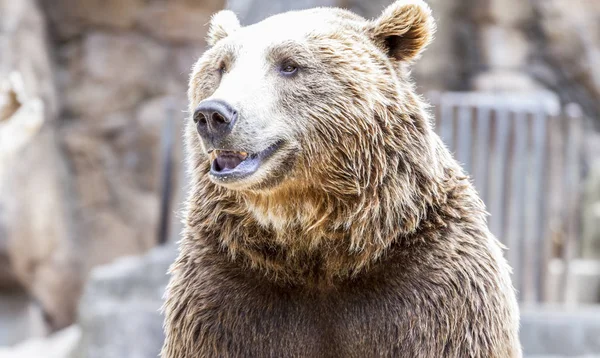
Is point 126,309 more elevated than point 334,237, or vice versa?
point 334,237

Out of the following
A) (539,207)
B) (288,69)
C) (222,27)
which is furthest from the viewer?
(539,207)

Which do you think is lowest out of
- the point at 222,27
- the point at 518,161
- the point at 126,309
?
the point at 126,309

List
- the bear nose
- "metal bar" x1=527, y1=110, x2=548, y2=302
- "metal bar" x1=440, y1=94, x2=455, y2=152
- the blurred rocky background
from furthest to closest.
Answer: the blurred rocky background, "metal bar" x1=527, y1=110, x2=548, y2=302, "metal bar" x1=440, y1=94, x2=455, y2=152, the bear nose

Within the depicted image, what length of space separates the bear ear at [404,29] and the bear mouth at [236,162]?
647mm

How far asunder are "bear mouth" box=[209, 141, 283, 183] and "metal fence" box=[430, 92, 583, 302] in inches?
198

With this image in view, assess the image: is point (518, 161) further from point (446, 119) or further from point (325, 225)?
point (325, 225)

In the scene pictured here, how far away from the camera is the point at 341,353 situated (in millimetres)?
2943

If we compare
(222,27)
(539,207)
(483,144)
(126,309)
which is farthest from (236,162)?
(539,207)

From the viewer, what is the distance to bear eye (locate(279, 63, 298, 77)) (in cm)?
297

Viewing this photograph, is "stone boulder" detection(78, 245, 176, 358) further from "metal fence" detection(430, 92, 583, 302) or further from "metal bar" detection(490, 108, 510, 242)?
"metal bar" detection(490, 108, 510, 242)

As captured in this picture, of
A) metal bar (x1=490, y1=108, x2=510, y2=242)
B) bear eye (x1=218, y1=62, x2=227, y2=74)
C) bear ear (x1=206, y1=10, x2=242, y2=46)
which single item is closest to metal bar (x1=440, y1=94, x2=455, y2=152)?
metal bar (x1=490, y1=108, x2=510, y2=242)

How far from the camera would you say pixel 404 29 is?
123 inches

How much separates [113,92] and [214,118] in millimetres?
11702

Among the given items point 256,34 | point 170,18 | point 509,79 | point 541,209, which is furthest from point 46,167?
point 256,34
